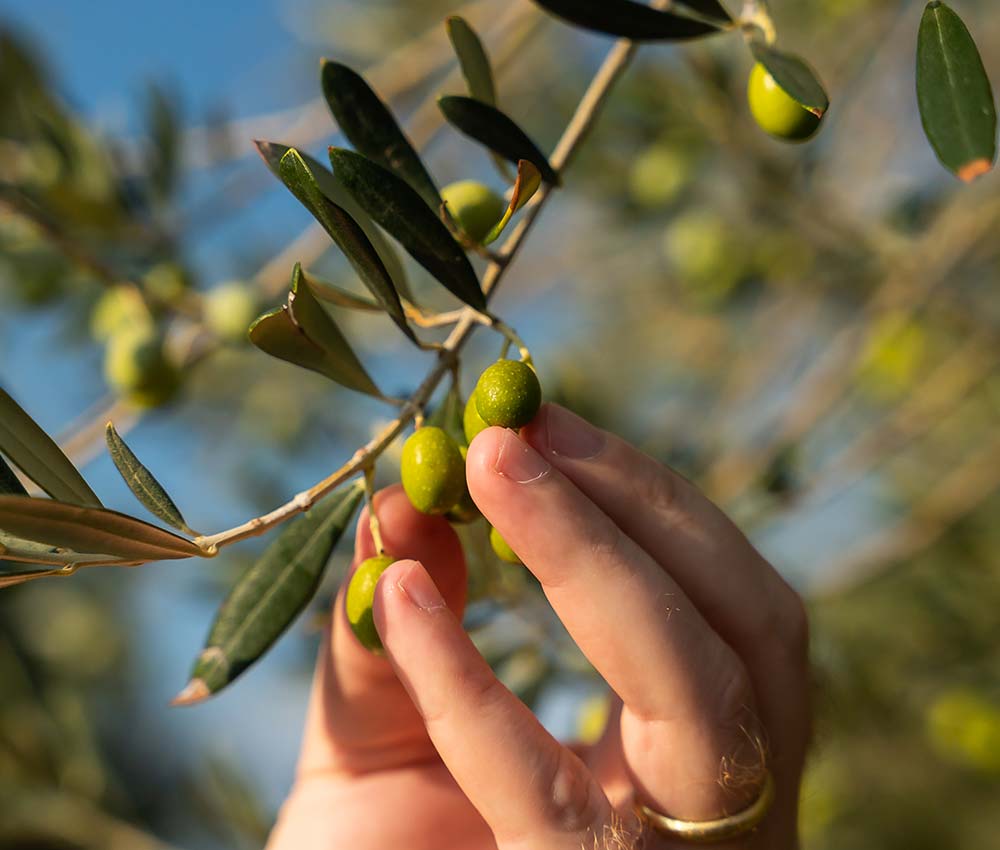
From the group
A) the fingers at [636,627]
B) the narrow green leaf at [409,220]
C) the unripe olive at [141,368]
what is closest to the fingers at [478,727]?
the fingers at [636,627]

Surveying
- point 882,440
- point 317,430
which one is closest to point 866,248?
point 882,440

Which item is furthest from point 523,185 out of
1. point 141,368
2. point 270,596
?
point 141,368

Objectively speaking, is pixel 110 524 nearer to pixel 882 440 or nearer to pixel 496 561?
pixel 496 561

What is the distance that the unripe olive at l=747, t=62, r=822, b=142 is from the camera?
1144 millimetres

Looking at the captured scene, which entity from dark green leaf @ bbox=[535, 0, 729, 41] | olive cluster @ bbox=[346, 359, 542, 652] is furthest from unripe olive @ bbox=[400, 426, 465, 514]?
dark green leaf @ bbox=[535, 0, 729, 41]

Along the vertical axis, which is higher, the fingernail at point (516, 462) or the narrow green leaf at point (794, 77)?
the narrow green leaf at point (794, 77)

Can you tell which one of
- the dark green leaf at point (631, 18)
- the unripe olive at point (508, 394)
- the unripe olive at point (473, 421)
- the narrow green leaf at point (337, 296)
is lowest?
the narrow green leaf at point (337, 296)

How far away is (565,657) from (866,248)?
56.8 inches

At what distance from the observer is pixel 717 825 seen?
3.55 feet

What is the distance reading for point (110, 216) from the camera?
89.8 inches

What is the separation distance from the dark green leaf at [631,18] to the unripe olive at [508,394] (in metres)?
0.45

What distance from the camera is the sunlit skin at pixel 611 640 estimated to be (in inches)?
38.3

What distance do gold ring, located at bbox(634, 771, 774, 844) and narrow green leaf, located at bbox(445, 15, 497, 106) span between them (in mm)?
890

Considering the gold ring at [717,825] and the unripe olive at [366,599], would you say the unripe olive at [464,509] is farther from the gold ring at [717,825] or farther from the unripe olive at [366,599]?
the gold ring at [717,825]
